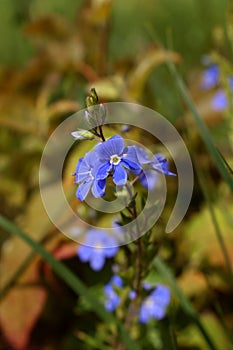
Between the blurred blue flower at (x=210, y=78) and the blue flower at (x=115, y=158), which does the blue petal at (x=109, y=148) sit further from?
the blurred blue flower at (x=210, y=78)

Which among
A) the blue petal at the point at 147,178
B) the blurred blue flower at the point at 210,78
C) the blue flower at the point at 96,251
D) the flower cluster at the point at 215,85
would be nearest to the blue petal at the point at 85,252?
the blue flower at the point at 96,251

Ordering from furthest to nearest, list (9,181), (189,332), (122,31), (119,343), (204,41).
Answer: (122,31), (204,41), (9,181), (189,332), (119,343)

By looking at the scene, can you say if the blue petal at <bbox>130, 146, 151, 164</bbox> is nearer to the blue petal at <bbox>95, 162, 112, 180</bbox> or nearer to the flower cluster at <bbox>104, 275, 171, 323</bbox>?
the blue petal at <bbox>95, 162, 112, 180</bbox>

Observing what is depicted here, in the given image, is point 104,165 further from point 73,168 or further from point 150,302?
point 150,302

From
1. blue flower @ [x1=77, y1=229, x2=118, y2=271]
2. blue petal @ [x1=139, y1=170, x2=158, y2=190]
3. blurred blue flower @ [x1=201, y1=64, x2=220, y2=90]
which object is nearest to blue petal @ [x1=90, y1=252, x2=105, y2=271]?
blue flower @ [x1=77, y1=229, x2=118, y2=271]

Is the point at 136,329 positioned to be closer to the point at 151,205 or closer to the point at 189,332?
the point at 189,332

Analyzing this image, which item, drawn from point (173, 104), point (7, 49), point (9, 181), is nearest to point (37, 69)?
point (9, 181)
